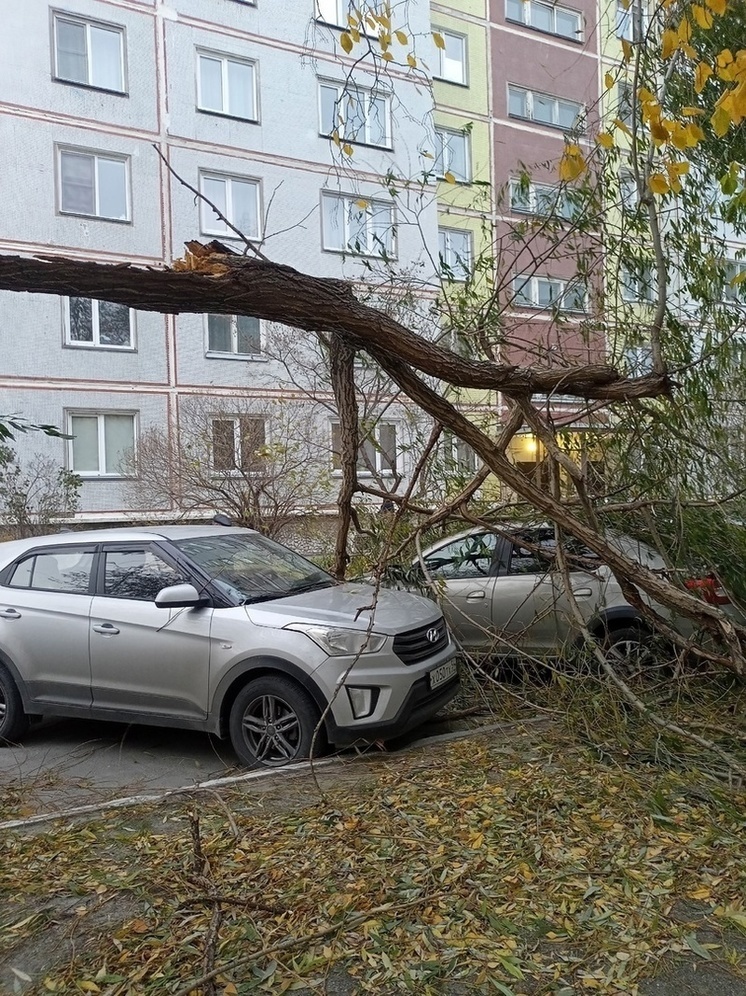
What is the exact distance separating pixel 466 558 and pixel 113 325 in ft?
45.6

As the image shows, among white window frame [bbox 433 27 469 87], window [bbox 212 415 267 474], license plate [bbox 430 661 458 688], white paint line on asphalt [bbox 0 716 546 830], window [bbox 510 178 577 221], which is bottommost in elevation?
white paint line on asphalt [bbox 0 716 546 830]

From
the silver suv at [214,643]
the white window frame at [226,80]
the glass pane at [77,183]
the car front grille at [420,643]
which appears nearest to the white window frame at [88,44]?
the glass pane at [77,183]

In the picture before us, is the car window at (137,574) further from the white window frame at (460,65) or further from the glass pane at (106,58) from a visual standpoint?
the white window frame at (460,65)

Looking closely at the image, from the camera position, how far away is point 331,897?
12.3 feet

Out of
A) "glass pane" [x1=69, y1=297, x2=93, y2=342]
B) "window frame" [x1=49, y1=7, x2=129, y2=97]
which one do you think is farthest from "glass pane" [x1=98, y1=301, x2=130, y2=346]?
"window frame" [x1=49, y1=7, x2=129, y2=97]

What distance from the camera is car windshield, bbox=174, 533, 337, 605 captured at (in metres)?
6.41

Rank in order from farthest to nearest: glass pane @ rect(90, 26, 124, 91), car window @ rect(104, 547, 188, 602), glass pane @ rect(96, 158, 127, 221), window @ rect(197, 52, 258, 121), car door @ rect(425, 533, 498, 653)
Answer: window @ rect(197, 52, 258, 121) → glass pane @ rect(96, 158, 127, 221) → glass pane @ rect(90, 26, 124, 91) → car door @ rect(425, 533, 498, 653) → car window @ rect(104, 547, 188, 602)

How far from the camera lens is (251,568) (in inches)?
266

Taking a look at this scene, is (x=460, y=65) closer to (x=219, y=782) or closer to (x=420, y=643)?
(x=420, y=643)

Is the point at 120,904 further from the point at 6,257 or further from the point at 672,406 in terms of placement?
the point at 672,406

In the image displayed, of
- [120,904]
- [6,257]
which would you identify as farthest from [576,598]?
[6,257]

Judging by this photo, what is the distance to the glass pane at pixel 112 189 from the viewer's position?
1958 cm

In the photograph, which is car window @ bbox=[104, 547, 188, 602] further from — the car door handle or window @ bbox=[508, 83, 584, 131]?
window @ bbox=[508, 83, 584, 131]

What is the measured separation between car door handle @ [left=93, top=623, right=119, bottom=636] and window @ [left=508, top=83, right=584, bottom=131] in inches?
846
